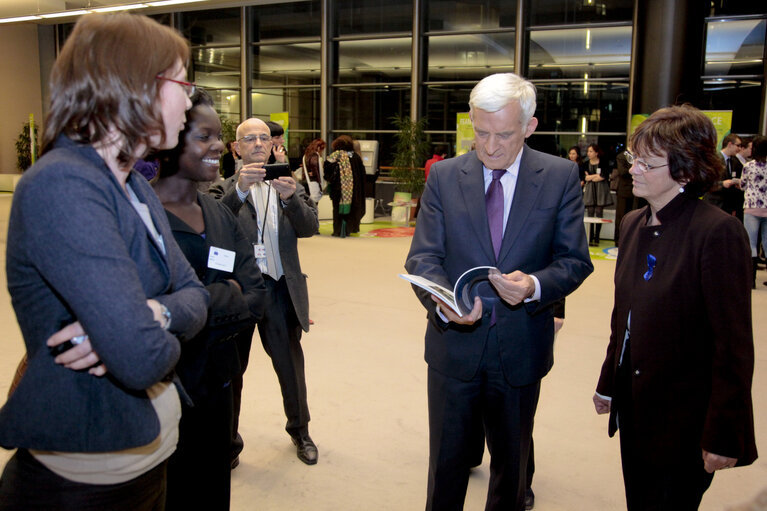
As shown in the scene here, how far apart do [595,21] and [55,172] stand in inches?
513

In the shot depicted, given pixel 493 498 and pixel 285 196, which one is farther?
pixel 285 196

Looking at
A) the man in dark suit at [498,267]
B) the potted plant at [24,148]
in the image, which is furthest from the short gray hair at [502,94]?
the potted plant at [24,148]

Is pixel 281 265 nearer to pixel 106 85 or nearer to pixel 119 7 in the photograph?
pixel 106 85

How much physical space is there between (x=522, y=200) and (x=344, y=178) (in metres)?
8.38

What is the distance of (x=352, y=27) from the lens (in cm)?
1468

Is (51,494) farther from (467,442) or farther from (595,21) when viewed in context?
(595,21)

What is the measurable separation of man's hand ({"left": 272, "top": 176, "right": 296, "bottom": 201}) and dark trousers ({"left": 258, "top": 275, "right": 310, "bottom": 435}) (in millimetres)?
425

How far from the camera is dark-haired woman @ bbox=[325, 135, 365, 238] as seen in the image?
10289 mm

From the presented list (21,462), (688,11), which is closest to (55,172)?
(21,462)

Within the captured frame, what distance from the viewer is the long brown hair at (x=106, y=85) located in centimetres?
111

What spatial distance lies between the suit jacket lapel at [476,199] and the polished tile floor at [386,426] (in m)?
1.00

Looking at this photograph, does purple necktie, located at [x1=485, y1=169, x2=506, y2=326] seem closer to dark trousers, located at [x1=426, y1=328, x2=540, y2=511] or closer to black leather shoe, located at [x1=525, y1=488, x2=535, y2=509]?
dark trousers, located at [x1=426, y1=328, x2=540, y2=511]

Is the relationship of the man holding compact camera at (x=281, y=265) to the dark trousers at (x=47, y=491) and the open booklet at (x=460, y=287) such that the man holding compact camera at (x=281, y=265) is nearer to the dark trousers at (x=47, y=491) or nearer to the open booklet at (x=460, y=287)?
the open booklet at (x=460, y=287)

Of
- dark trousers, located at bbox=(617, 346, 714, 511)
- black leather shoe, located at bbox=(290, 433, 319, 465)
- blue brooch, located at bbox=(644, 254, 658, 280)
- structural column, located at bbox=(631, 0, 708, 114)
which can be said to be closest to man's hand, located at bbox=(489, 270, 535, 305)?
blue brooch, located at bbox=(644, 254, 658, 280)
